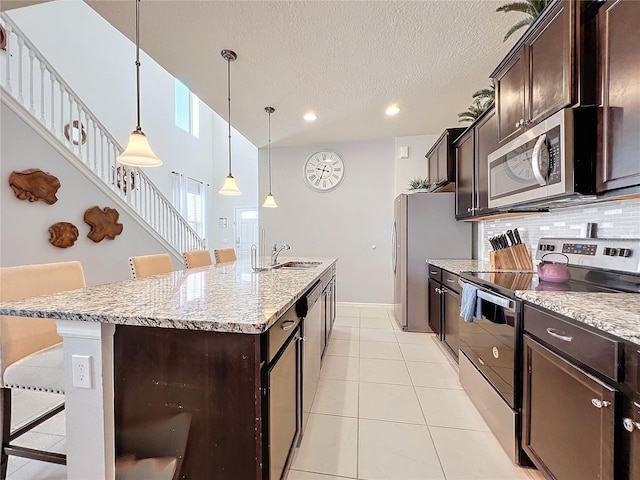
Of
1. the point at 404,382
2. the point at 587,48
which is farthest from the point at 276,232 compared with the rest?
the point at 587,48

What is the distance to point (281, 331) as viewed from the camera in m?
1.18

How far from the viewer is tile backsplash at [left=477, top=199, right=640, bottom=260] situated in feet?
4.93

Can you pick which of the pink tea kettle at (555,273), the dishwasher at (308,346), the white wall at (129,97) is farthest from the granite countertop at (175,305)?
the white wall at (129,97)

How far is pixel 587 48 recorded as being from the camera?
1334 mm

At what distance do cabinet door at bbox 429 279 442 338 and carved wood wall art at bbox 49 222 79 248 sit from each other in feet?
13.0

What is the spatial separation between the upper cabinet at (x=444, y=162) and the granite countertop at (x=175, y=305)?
2.55 meters

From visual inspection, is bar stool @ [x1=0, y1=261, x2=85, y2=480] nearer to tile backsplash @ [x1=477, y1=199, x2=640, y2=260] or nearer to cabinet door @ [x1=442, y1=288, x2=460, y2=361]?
cabinet door @ [x1=442, y1=288, x2=460, y2=361]

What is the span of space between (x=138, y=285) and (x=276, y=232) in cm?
345

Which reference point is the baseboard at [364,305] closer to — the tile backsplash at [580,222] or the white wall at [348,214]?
the white wall at [348,214]

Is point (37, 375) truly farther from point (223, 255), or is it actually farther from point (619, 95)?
point (619, 95)

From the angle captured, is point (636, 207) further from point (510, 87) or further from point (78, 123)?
point (78, 123)

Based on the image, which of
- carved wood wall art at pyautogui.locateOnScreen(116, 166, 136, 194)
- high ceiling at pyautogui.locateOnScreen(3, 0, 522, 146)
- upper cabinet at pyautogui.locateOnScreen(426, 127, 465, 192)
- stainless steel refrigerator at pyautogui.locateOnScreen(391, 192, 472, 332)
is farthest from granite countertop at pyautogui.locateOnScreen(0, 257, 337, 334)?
carved wood wall art at pyautogui.locateOnScreen(116, 166, 136, 194)

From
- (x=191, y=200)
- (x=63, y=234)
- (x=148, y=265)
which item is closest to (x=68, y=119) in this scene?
(x=63, y=234)

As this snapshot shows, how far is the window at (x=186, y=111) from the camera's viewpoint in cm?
696
